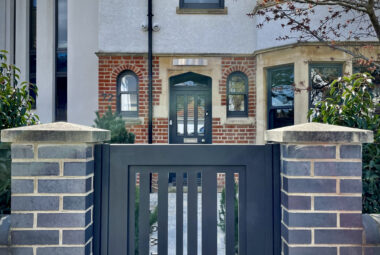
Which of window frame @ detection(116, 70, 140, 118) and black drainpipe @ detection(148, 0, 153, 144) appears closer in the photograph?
black drainpipe @ detection(148, 0, 153, 144)

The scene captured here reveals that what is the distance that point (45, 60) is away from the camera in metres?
6.77

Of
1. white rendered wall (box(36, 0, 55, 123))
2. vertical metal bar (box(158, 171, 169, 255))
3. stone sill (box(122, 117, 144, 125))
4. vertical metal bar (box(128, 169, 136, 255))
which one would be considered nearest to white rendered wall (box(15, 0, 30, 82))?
white rendered wall (box(36, 0, 55, 123))

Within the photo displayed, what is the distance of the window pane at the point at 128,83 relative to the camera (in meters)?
6.38

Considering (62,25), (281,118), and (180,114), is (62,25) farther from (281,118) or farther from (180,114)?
(281,118)

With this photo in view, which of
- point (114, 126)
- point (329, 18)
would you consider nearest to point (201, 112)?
point (114, 126)

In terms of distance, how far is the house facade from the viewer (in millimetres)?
6098

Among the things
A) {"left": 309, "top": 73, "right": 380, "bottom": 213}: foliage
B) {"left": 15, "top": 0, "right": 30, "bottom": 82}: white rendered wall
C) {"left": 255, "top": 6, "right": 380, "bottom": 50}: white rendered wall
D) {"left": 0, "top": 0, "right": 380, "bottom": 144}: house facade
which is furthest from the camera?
{"left": 15, "top": 0, "right": 30, "bottom": 82}: white rendered wall

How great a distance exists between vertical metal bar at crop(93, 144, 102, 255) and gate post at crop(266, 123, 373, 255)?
3.63 feet

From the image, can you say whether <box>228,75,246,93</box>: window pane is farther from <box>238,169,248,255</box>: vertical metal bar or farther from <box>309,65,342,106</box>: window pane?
<box>238,169,248,255</box>: vertical metal bar

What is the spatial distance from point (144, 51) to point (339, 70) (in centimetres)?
437

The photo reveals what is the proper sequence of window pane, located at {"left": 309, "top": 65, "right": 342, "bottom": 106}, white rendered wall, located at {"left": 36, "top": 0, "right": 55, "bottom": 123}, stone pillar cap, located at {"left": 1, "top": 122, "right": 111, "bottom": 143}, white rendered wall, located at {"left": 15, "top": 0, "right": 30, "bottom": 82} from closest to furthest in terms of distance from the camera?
stone pillar cap, located at {"left": 1, "top": 122, "right": 111, "bottom": 143}
window pane, located at {"left": 309, "top": 65, "right": 342, "bottom": 106}
white rendered wall, located at {"left": 36, "top": 0, "right": 55, "bottom": 123}
white rendered wall, located at {"left": 15, "top": 0, "right": 30, "bottom": 82}

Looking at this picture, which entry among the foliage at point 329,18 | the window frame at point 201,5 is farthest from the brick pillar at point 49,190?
the window frame at point 201,5

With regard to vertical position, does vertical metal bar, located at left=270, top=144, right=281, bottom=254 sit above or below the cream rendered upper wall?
below

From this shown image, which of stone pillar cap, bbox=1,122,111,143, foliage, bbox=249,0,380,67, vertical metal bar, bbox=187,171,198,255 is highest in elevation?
foliage, bbox=249,0,380,67
